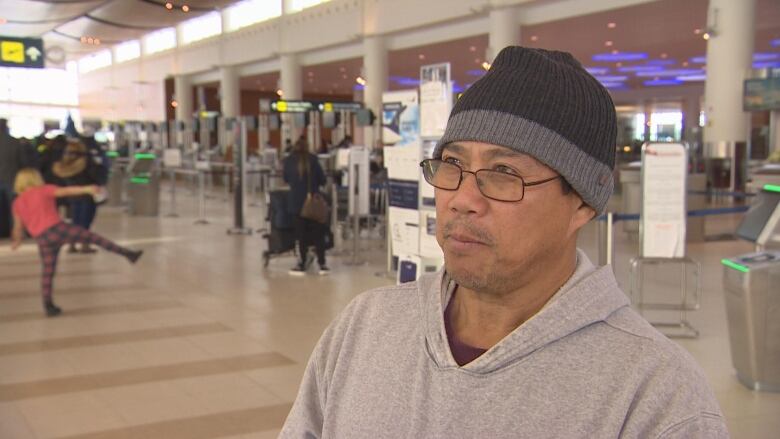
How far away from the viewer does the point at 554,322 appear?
1.14 m

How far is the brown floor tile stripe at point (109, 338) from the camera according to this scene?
21.4 ft

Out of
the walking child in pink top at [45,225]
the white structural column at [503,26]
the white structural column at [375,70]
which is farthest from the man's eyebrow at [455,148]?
the white structural column at [375,70]

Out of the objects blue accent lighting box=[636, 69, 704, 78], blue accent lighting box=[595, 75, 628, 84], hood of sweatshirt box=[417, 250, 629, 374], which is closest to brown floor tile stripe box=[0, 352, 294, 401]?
hood of sweatshirt box=[417, 250, 629, 374]

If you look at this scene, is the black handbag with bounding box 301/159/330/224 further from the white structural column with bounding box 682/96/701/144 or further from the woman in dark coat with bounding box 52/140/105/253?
the white structural column with bounding box 682/96/701/144

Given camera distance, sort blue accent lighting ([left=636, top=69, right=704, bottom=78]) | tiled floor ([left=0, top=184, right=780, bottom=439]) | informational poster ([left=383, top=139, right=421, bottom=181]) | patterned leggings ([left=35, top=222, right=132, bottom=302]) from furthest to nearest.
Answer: blue accent lighting ([left=636, top=69, right=704, bottom=78])
informational poster ([left=383, top=139, right=421, bottom=181])
patterned leggings ([left=35, top=222, right=132, bottom=302])
tiled floor ([left=0, top=184, right=780, bottom=439])

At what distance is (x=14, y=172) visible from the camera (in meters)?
12.6

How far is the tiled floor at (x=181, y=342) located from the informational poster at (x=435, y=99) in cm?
199

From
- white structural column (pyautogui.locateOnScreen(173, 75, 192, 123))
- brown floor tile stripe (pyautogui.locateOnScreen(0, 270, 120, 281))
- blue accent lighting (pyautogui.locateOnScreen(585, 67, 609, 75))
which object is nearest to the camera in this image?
brown floor tile stripe (pyautogui.locateOnScreen(0, 270, 120, 281))

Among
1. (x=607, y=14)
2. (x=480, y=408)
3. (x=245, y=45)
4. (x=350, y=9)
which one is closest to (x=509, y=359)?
(x=480, y=408)

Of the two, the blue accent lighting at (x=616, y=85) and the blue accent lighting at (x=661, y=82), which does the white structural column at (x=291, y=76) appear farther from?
the blue accent lighting at (x=661, y=82)

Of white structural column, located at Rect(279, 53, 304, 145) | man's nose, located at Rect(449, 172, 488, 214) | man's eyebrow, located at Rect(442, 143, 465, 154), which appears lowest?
man's nose, located at Rect(449, 172, 488, 214)

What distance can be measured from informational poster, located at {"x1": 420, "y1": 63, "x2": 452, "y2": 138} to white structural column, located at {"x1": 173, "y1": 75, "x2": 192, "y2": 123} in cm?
3381

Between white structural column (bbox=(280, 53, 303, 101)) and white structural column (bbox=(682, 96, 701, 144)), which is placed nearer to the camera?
white structural column (bbox=(280, 53, 303, 101))

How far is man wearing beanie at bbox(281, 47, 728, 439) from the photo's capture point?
109 centimetres
